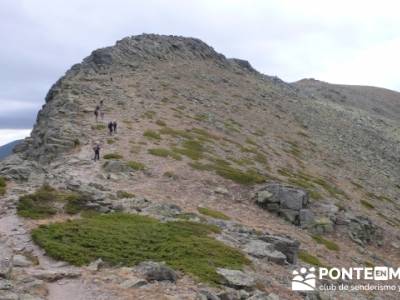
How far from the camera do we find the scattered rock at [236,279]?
21109 mm

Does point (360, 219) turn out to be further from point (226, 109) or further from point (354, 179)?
point (226, 109)

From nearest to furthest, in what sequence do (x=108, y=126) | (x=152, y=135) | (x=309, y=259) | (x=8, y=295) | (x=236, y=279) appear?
(x=8, y=295)
(x=236, y=279)
(x=309, y=259)
(x=108, y=126)
(x=152, y=135)

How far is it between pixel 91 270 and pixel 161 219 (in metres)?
9.50

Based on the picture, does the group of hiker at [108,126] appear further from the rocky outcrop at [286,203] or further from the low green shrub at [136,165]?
the rocky outcrop at [286,203]

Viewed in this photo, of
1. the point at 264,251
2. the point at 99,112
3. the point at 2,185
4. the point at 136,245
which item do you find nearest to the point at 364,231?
the point at 264,251

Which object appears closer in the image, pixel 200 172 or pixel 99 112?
pixel 200 172

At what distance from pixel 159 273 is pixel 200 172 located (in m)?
25.0

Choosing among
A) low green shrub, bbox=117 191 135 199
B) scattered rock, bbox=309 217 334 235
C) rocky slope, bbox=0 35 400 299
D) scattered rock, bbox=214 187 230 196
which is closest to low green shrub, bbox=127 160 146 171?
rocky slope, bbox=0 35 400 299

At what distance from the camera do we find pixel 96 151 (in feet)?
140

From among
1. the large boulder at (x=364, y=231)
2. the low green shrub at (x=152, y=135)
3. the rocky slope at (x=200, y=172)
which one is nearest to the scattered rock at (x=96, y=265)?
the rocky slope at (x=200, y=172)

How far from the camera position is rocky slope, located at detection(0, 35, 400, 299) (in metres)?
21.3
